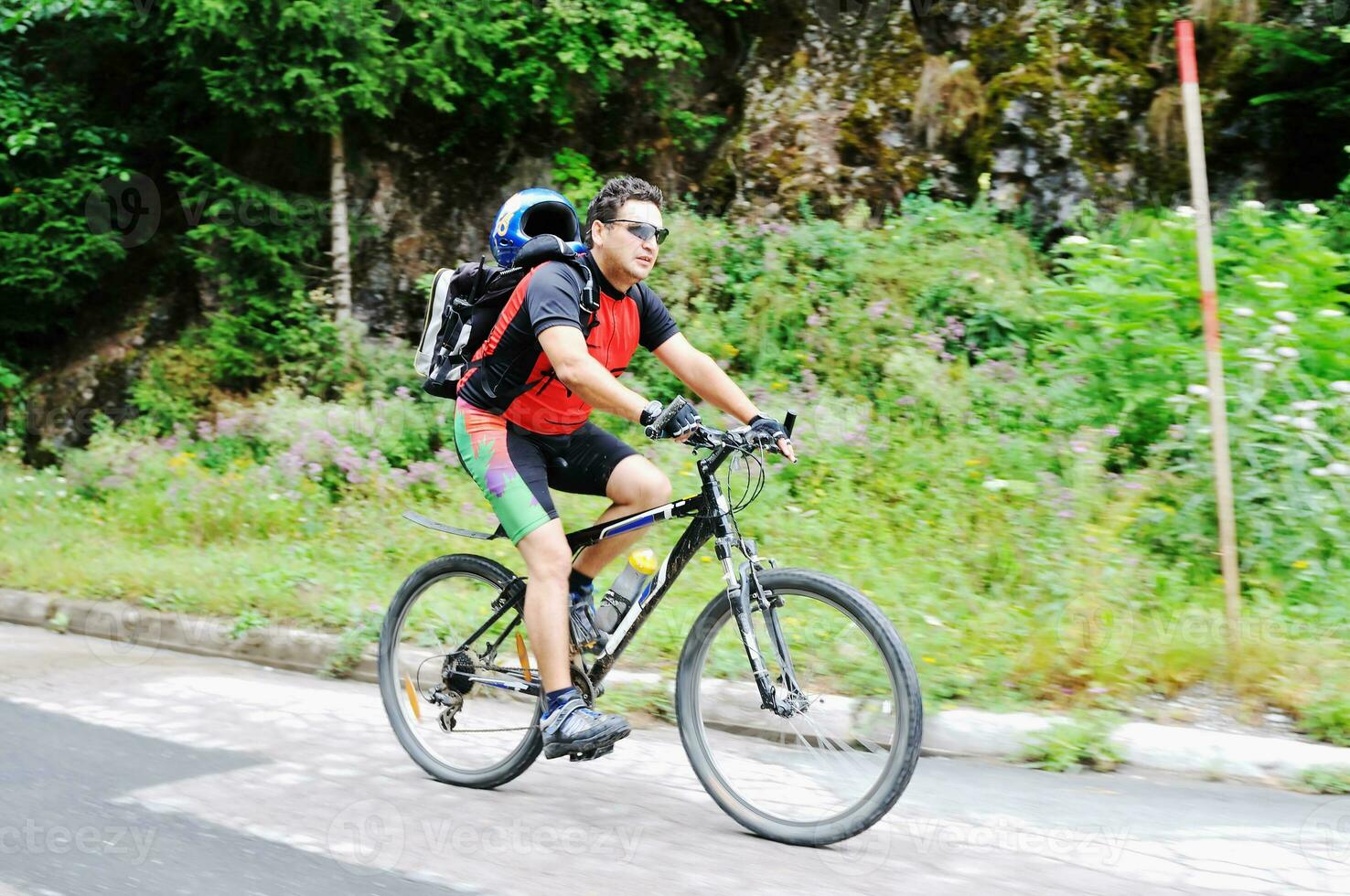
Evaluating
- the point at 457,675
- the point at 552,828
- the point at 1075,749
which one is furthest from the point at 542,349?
the point at 1075,749

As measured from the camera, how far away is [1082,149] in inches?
422

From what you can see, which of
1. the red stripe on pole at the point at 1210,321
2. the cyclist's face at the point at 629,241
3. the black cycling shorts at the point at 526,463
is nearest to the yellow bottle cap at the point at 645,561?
the black cycling shorts at the point at 526,463

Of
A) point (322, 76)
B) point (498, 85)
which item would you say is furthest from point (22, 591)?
point (498, 85)

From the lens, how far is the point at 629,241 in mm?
3969

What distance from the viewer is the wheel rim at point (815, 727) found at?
3.54m

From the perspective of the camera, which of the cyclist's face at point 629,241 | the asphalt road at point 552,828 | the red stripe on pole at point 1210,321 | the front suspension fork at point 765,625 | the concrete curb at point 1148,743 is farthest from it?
the red stripe on pole at point 1210,321

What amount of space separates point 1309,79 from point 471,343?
8730 millimetres

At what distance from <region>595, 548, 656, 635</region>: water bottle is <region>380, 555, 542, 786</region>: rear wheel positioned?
39 cm

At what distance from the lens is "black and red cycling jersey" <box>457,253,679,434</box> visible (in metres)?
3.89

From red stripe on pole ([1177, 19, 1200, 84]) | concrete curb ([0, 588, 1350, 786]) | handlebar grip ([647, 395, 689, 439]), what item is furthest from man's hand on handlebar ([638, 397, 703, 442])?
red stripe on pole ([1177, 19, 1200, 84])

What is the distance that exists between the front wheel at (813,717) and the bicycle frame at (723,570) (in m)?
0.02

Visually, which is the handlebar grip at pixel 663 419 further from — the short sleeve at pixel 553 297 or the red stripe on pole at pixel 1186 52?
the red stripe on pole at pixel 1186 52

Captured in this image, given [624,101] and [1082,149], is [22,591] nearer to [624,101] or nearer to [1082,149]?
[624,101]

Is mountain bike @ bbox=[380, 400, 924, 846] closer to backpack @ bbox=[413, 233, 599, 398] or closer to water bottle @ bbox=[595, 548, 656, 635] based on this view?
water bottle @ bbox=[595, 548, 656, 635]
